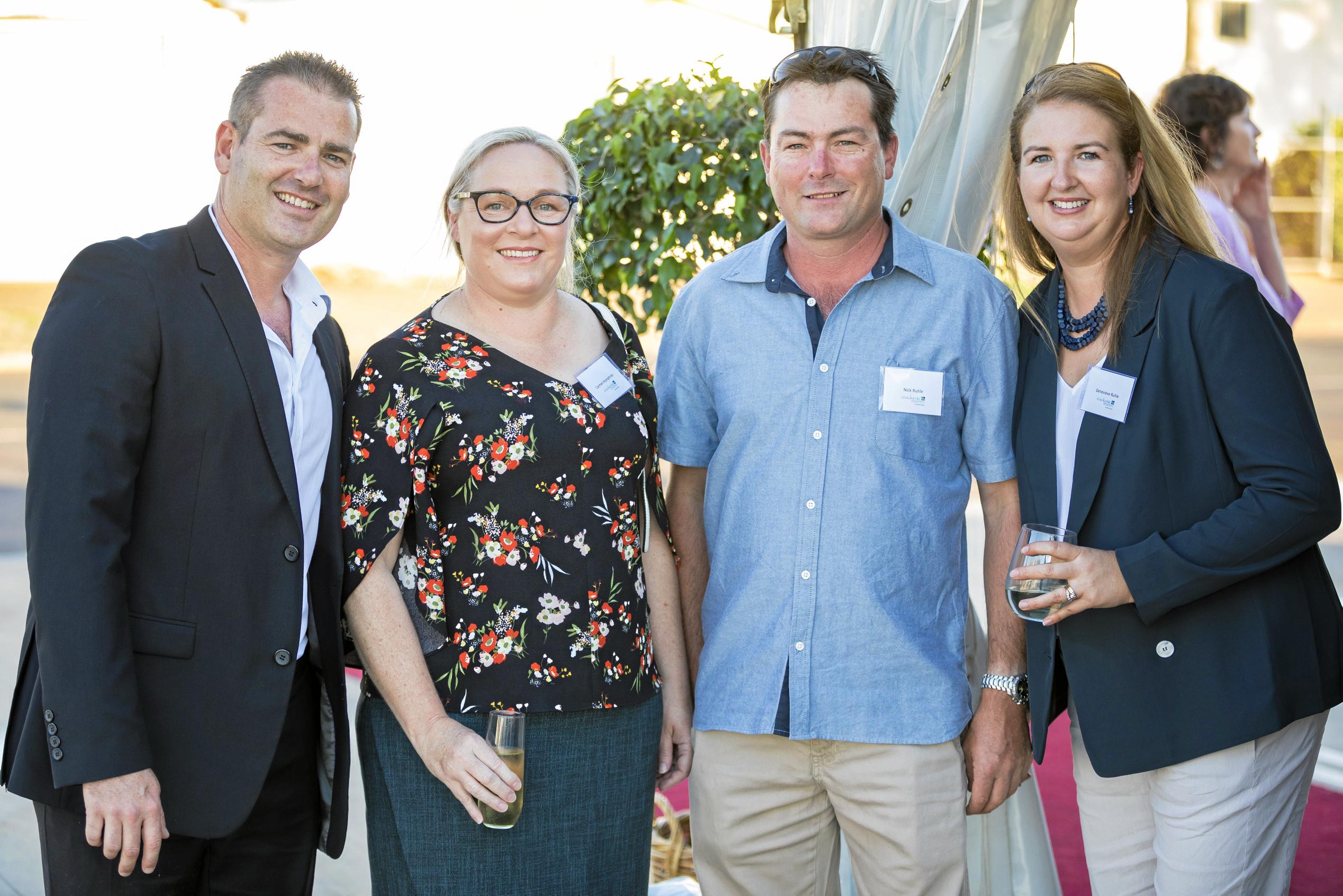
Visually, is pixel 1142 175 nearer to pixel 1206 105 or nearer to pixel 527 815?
pixel 527 815

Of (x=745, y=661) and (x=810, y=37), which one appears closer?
(x=745, y=661)

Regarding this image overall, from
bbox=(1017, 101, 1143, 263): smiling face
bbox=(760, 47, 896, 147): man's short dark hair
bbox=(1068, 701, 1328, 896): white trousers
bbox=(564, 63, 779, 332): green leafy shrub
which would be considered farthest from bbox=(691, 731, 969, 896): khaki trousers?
bbox=(564, 63, 779, 332): green leafy shrub

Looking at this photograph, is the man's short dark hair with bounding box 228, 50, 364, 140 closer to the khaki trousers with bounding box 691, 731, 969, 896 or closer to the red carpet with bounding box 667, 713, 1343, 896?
the khaki trousers with bounding box 691, 731, 969, 896

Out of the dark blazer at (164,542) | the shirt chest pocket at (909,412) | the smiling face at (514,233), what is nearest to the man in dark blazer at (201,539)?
→ the dark blazer at (164,542)

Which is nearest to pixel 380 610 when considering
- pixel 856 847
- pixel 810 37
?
pixel 856 847

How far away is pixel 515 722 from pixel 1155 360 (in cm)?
122

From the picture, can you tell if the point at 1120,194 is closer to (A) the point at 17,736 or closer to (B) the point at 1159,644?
(B) the point at 1159,644

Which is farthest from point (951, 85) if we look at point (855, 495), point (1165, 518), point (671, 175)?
point (1165, 518)

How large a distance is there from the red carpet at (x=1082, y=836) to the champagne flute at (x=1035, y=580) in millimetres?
1421

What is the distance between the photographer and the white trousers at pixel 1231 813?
1925 mm

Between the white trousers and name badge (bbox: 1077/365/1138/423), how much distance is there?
59cm

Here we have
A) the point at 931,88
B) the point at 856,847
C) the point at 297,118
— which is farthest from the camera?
the point at 931,88

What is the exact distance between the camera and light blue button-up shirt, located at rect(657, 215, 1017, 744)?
214 centimetres

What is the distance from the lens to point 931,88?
2.63 meters
